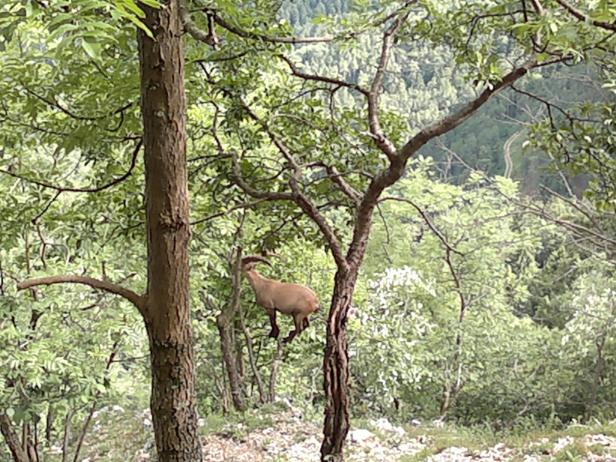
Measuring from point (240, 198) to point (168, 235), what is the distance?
5.64 ft

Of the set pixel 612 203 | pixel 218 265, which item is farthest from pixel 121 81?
pixel 218 265

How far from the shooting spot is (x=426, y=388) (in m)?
10.2

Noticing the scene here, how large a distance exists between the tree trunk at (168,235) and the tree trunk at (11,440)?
2828 millimetres

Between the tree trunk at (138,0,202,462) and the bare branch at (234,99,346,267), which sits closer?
the tree trunk at (138,0,202,462)

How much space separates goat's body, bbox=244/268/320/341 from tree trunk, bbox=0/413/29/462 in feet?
6.45

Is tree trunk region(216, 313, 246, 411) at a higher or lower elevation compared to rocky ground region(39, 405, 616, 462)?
higher

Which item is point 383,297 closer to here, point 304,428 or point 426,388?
point 426,388

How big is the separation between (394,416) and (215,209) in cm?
607

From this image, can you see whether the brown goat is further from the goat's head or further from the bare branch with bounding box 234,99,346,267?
the bare branch with bounding box 234,99,346,267

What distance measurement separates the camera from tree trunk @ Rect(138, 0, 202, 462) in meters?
1.65

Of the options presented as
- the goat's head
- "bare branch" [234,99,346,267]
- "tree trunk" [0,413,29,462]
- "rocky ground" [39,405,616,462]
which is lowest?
"rocky ground" [39,405,616,462]

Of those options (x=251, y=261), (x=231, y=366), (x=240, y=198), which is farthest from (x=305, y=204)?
(x=231, y=366)

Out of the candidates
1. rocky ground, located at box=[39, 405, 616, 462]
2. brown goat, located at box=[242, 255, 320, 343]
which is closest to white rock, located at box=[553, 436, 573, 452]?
rocky ground, located at box=[39, 405, 616, 462]

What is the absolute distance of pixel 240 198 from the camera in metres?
3.43
